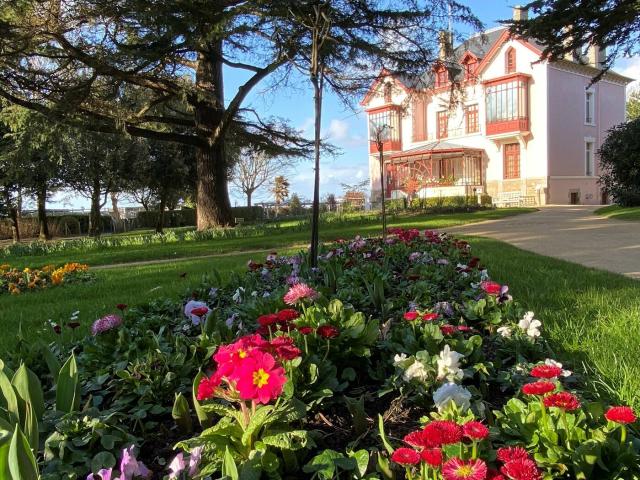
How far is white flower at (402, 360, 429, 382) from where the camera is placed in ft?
6.26

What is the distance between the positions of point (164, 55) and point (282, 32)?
122 inches

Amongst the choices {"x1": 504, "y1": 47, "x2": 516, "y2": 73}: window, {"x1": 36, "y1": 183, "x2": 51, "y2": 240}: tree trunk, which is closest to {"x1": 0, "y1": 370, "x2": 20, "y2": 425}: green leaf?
{"x1": 36, "y1": 183, "x2": 51, "y2": 240}: tree trunk

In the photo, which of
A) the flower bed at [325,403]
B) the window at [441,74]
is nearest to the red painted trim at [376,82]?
the window at [441,74]

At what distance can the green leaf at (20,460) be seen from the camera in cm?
114

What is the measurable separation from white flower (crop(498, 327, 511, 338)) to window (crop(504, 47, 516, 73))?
3212 centimetres

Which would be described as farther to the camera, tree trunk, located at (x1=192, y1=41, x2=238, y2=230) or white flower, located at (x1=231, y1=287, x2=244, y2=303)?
tree trunk, located at (x1=192, y1=41, x2=238, y2=230)

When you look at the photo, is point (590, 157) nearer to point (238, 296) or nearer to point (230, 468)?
point (238, 296)

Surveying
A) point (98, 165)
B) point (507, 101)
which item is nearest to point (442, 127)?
point (507, 101)

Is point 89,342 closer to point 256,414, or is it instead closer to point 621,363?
point 256,414

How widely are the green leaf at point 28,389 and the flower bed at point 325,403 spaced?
0.5 inches

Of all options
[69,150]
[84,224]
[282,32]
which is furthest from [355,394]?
[84,224]

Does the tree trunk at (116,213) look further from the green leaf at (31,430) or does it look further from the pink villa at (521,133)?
the green leaf at (31,430)

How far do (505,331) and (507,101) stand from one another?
104ft

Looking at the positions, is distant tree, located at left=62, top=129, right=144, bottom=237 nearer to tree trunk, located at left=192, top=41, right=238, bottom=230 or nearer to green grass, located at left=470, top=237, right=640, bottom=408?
tree trunk, located at left=192, top=41, right=238, bottom=230
